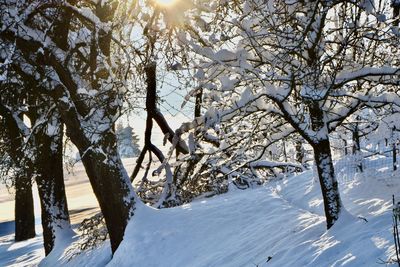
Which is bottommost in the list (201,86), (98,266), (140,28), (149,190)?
(98,266)

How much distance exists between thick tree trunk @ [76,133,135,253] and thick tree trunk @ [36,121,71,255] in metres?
3.11

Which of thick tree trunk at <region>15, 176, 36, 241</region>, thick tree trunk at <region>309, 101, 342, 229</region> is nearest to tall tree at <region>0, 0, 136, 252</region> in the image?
thick tree trunk at <region>309, 101, 342, 229</region>

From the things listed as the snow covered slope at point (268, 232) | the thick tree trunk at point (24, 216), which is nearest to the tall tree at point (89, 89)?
the snow covered slope at point (268, 232)

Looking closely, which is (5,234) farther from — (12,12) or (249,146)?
(249,146)

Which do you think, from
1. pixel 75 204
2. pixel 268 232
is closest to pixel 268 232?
pixel 268 232

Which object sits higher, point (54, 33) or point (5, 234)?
point (54, 33)

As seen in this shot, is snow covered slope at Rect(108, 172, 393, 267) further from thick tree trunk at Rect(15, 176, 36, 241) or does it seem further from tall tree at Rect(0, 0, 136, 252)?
thick tree trunk at Rect(15, 176, 36, 241)

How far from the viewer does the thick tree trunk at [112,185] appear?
7.88m

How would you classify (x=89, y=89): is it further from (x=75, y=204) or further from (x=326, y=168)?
(x=75, y=204)

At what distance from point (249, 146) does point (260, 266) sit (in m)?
1.50

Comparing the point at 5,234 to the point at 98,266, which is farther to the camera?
the point at 5,234

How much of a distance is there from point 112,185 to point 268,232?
9.64ft

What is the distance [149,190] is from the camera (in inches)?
444

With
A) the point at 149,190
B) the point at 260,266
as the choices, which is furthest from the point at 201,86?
the point at 149,190
